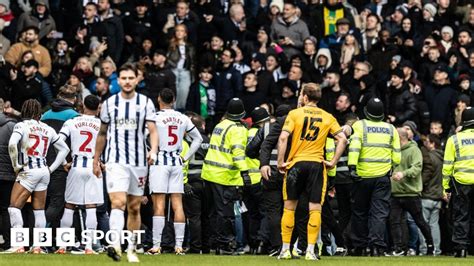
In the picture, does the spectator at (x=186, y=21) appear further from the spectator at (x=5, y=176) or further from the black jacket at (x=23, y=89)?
the spectator at (x=5, y=176)

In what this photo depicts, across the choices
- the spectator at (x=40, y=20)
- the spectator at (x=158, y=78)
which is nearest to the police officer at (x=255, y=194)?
the spectator at (x=158, y=78)

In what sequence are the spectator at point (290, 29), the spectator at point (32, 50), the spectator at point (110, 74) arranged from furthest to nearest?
the spectator at point (290, 29), the spectator at point (32, 50), the spectator at point (110, 74)

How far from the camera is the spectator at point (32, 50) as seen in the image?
96.7ft

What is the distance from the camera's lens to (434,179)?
2684cm

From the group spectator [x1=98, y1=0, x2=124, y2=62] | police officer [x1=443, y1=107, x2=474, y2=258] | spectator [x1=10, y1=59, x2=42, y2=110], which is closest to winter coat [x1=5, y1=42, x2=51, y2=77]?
spectator [x1=10, y1=59, x2=42, y2=110]

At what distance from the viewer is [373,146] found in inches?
920

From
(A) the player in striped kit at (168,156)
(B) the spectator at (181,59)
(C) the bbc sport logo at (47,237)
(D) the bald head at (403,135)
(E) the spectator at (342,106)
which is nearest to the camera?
(C) the bbc sport logo at (47,237)

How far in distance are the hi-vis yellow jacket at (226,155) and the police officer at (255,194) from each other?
24 cm

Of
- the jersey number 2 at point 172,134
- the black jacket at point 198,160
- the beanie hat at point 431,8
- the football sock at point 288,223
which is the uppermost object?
the beanie hat at point 431,8

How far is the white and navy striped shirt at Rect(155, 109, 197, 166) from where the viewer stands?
70.9 ft

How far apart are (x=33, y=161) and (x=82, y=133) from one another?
949 millimetres

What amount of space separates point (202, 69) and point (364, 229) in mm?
8002

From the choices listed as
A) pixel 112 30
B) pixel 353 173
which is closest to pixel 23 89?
pixel 112 30

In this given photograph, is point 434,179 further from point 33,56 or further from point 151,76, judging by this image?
point 33,56
